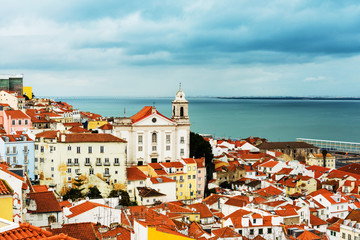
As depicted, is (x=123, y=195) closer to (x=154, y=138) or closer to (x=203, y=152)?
(x=154, y=138)

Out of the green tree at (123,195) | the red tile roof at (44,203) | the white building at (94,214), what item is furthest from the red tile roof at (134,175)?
the red tile roof at (44,203)

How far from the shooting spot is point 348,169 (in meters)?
49.3

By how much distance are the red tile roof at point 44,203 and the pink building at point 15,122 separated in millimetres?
26080

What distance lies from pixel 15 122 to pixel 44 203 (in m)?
28.0

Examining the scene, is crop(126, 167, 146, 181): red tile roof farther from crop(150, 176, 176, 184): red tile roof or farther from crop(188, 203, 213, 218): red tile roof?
crop(188, 203, 213, 218): red tile roof

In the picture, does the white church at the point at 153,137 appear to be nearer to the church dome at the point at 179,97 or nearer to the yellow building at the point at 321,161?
the church dome at the point at 179,97

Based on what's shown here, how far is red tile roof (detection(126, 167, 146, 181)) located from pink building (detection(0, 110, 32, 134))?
1125 centimetres

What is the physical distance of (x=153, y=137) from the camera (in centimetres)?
4291

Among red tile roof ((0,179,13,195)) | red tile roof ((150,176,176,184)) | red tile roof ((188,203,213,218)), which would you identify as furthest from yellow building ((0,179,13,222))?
red tile roof ((150,176,176,184))

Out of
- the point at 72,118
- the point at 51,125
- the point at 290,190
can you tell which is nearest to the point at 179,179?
the point at 290,190

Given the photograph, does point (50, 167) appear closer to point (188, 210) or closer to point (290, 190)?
point (188, 210)

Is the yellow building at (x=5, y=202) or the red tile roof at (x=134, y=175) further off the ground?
the yellow building at (x=5, y=202)

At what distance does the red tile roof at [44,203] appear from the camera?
14.1 metres

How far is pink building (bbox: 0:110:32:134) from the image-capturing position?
131ft
